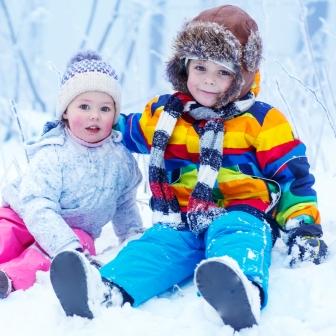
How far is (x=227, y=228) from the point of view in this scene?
159cm

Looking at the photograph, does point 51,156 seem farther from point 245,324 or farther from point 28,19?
point 28,19

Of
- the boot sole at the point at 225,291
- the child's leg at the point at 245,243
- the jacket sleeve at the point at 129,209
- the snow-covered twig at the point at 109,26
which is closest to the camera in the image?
the boot sole at the point at 225,291

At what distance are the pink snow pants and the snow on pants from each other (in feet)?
1.01

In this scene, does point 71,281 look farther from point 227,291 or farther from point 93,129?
point 93,129

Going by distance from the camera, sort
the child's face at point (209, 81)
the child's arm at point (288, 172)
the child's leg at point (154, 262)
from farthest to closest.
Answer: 1. the child's face at point (209, 81)
2. the child's arm at point (288, 172)
3. the child's leg at point (154, 262)

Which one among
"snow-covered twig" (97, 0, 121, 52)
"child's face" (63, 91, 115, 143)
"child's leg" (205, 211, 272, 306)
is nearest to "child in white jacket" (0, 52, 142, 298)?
"child's face" (63, 91, 115, 143)

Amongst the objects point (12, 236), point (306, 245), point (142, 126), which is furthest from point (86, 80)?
point (306, 245)

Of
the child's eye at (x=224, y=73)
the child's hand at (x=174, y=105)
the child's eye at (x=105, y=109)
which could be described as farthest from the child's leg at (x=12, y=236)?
the child's eye at (x=224, y=73)

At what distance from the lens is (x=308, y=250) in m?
1.60

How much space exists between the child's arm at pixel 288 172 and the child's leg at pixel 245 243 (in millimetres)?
115

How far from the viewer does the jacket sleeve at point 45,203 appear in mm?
1741

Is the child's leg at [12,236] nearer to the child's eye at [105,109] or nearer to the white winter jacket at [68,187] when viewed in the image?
the white winter jacket at [68,187]

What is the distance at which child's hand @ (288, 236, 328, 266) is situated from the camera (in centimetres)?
159

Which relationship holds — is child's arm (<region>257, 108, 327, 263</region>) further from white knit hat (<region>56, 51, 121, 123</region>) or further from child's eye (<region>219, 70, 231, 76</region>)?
white knit hat (<region>56, 51, 121, 123</region>)
